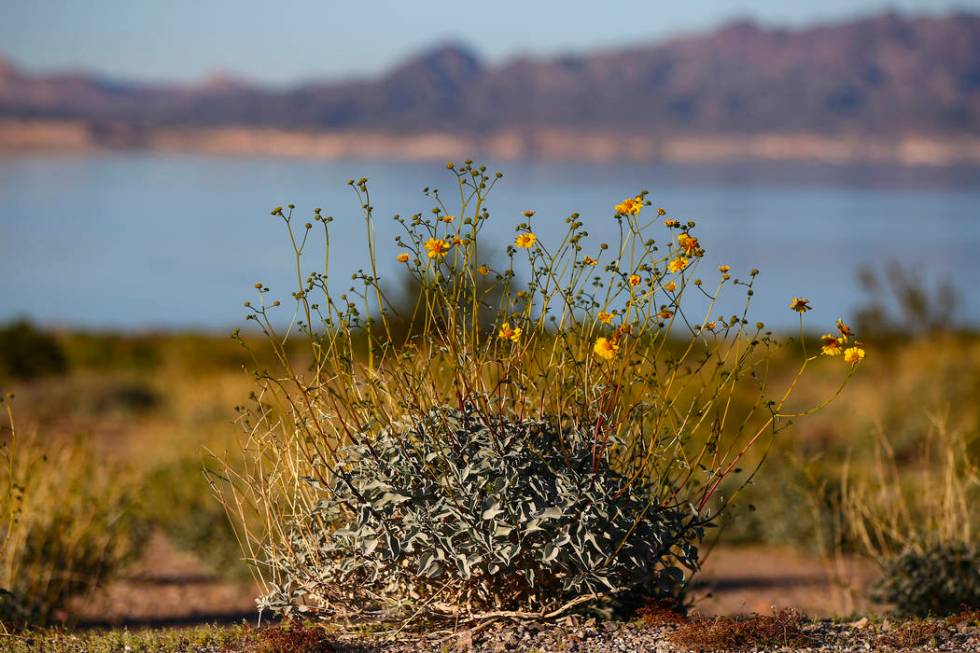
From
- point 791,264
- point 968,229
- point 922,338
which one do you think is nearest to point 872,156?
point 968,229

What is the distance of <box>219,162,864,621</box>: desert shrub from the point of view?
15.6 ft

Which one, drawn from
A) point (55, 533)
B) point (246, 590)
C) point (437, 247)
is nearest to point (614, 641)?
point (437, 247)

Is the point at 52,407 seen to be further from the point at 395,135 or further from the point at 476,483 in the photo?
the point at 395,135

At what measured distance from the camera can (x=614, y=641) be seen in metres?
4.86

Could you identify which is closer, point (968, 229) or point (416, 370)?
point (416, 370)

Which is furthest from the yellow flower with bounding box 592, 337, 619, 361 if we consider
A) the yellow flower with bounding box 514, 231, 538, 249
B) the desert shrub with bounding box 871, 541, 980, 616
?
the desert shrub with bounding box 871, 541, 980, 616

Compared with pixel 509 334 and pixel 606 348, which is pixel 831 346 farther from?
pixel 509 334

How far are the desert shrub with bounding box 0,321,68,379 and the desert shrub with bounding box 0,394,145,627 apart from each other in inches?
549

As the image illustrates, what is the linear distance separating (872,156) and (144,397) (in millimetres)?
189792

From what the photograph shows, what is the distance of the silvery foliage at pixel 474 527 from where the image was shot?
4.74 m

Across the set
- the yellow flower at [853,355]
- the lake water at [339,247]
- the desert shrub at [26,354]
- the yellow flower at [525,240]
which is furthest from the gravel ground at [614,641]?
the lake water at [339,247]

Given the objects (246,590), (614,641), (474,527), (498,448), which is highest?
(498,448)

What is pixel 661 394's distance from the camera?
538 cm

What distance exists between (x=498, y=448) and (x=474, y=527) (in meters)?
0.33
